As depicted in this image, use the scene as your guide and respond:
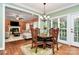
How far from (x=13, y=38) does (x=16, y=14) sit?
1.75ft

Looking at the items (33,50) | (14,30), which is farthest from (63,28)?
(14,30)

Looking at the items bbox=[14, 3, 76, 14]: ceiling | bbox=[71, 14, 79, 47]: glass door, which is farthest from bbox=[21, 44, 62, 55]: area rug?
bbox=[14, 3, 76, 14]: ceiling

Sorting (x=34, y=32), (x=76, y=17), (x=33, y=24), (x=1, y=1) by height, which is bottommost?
(x=34, y=32)

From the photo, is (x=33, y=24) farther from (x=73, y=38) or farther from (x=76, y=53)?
(x=76, y=53)

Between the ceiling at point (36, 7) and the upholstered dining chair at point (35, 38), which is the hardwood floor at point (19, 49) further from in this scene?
the ceiling at point (36, 7)

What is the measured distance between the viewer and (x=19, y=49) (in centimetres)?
241

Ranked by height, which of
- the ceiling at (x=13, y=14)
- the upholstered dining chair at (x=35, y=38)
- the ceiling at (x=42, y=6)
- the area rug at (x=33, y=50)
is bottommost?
the area rug at (x=33, y=50)

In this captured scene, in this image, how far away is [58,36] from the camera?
2.44 m

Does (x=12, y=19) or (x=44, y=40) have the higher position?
(x=12, y=19)

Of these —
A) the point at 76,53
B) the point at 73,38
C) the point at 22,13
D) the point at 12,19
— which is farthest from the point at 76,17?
the point at 12,19

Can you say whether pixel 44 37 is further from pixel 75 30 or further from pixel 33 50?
pixel 75 30

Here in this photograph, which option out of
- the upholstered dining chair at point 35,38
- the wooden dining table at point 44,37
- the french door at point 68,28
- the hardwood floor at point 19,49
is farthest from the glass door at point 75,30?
the upholstered dining chair at point 35,38

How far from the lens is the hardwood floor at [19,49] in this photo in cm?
238

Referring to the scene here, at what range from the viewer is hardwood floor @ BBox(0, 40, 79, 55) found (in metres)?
2.38
